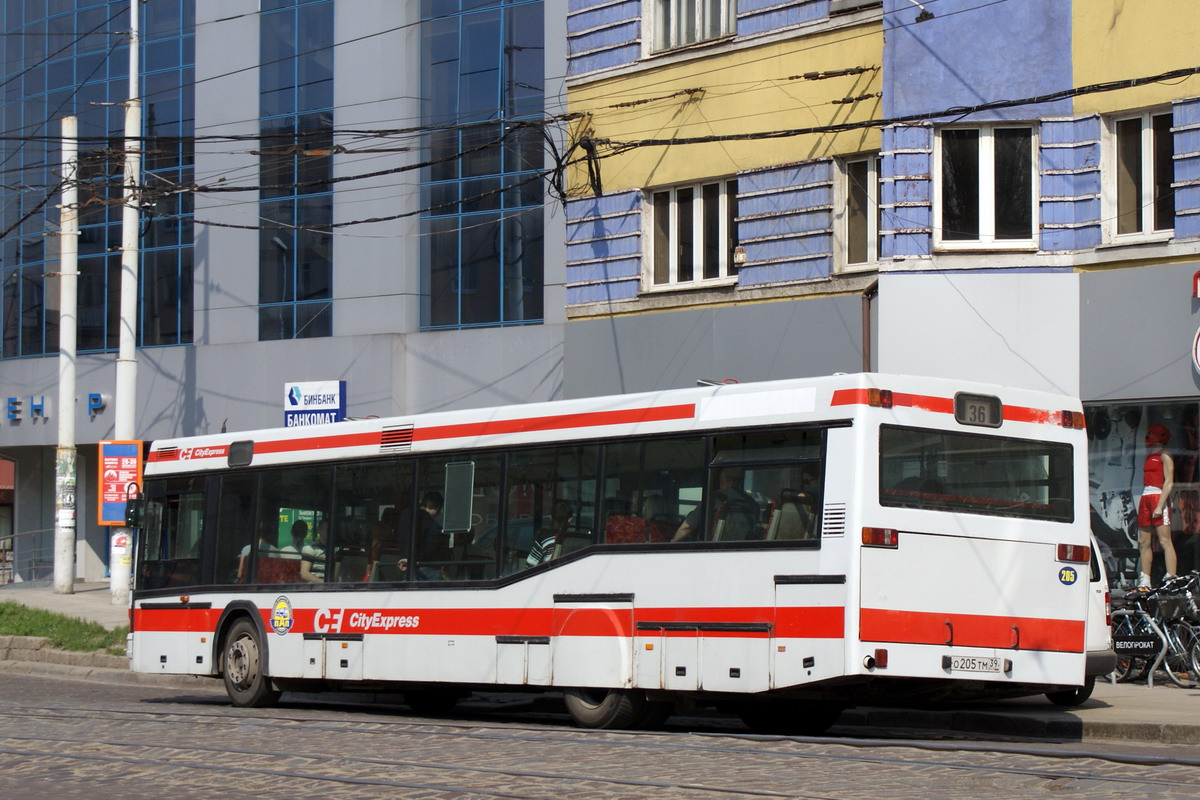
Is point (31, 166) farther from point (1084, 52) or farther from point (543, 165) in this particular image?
point (1084, 52)

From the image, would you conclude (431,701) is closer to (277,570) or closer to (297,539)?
(277,570)

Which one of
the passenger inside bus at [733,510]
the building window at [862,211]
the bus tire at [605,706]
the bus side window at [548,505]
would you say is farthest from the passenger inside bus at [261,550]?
the building window at [862,211]

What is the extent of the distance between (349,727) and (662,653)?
272cm

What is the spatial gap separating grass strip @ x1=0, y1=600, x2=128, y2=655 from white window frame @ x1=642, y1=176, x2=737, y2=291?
8887 mm

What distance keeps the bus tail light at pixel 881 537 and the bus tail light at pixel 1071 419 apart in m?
1.97

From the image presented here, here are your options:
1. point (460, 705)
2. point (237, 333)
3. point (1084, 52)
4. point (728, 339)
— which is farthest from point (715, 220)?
point (237, 333)

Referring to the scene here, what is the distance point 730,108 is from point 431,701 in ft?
31.0

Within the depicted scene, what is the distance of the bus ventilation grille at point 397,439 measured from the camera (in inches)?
601

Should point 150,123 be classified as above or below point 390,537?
above

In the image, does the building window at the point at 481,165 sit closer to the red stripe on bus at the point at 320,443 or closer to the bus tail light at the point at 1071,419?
the red stripe on bus at the point at 320,443

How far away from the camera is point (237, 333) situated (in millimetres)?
30656

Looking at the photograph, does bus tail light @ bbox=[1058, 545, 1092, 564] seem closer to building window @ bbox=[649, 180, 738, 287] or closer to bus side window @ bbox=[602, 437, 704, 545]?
bus side window @ bbox=[602, 437, 704, 545]

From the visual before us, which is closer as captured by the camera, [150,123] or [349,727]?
[349,727]

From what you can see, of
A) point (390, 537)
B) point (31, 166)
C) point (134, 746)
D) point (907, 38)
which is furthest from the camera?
point (31, 166)
